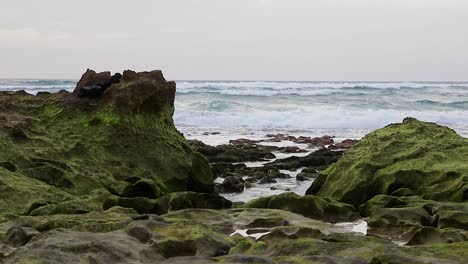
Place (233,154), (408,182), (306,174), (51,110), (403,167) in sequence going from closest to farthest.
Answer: (408,182) < (403,167) < (51,110) < (306,174) < (233,154)

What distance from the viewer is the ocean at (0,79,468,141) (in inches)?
1019

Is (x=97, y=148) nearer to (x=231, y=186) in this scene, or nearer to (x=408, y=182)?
(x=231, y=186)

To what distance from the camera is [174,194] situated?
679 centimetres

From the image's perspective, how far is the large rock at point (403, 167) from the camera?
7430 millimetres

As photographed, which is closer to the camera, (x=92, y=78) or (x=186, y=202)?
(x=186, y=202)

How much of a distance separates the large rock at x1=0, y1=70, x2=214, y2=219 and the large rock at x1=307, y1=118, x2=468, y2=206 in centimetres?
242

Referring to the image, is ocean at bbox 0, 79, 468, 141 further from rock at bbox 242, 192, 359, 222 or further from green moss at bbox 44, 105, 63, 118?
rock at bbox 242, 192, 359, 222

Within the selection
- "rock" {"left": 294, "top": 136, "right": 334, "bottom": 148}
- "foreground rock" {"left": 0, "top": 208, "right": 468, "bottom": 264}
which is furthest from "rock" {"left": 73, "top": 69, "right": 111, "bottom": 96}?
"rock" {"left": 294, "top": 136, "right": 334, "bottom": 148}

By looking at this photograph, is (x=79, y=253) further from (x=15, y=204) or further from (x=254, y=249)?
(x=15, y=204)

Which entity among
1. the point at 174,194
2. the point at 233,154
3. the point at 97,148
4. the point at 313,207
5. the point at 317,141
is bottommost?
the point at 317,141

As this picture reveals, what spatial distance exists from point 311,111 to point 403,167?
24808 millimetres

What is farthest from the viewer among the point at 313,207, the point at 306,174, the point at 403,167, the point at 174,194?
the point at 306,174

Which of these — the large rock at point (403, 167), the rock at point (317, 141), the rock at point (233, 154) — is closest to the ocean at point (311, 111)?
the rock at point (317, 141)

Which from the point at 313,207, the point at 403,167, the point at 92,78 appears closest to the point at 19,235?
the point at 313,207
